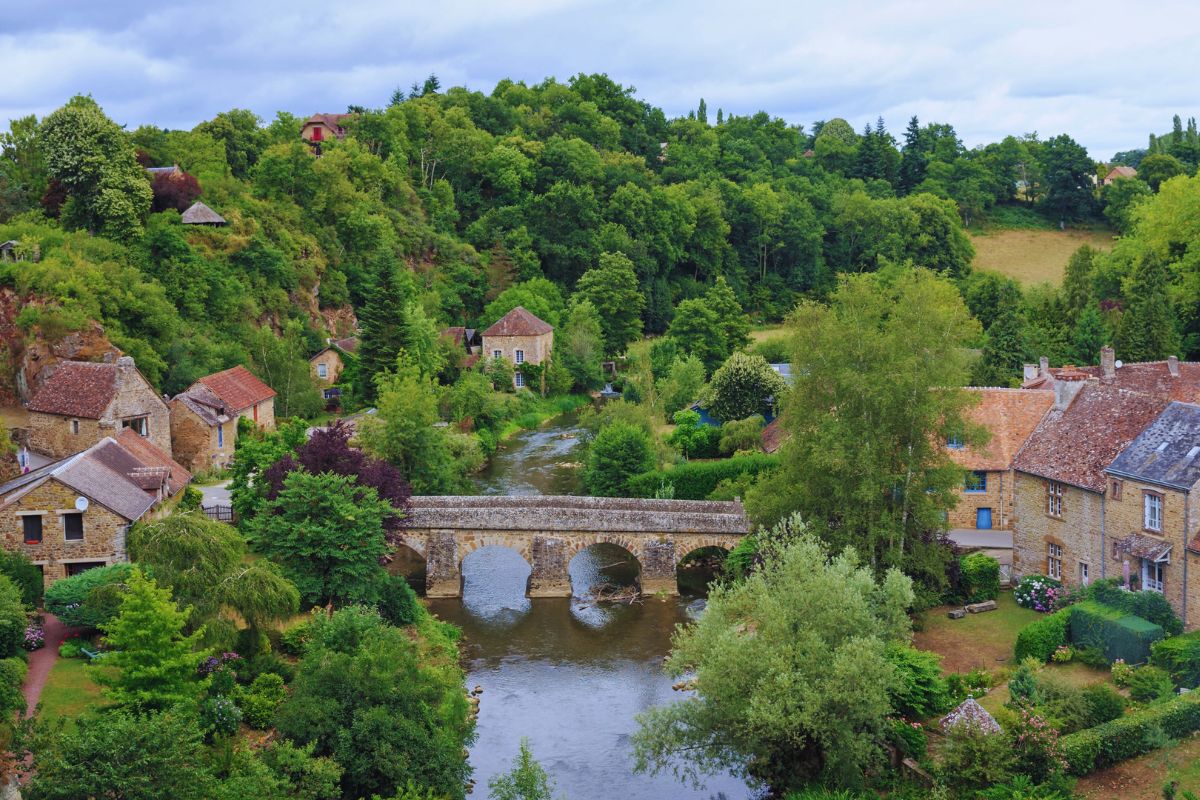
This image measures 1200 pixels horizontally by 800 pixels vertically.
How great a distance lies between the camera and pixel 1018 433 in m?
41.3

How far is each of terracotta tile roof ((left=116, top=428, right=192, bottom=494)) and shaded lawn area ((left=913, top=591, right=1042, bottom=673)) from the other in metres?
24.8

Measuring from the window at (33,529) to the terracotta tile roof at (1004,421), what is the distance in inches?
1147

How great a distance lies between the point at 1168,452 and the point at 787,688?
1483cm

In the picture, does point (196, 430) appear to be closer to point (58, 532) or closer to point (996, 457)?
point (58, 532)

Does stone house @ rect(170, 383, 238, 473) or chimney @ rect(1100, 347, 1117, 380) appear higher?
chimney @ rect(1100, 347, 1117, 380)

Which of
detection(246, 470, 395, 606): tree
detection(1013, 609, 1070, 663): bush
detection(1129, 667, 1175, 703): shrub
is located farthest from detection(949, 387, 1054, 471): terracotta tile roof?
detection(246, 470, 395, 606): tree

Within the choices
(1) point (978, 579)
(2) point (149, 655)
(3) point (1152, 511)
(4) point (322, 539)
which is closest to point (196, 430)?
(4) point (322, 539)

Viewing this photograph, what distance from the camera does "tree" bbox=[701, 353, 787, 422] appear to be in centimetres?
5875

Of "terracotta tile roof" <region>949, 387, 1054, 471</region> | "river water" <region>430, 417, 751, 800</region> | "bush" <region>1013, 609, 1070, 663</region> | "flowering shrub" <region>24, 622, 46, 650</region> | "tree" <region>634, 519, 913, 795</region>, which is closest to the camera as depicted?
"tree" <region>634, 519, 913, 795</region>

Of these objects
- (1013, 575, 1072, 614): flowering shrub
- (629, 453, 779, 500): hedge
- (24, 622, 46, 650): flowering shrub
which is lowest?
(1013, 575, 1072, 614): flowering shrub

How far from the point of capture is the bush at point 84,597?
30.8 m

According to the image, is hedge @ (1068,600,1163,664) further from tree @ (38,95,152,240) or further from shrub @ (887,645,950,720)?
tree @ (38,95,152,240)

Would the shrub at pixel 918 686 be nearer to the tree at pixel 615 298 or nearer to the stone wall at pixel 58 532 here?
the stone wall at pixel 58 532

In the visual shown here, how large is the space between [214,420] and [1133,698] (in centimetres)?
3512
